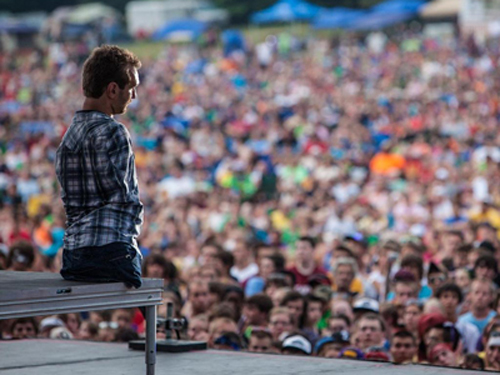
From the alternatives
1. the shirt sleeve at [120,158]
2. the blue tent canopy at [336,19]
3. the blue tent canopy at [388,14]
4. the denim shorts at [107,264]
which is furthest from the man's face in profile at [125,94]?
the blue tent canopy at [336,19]

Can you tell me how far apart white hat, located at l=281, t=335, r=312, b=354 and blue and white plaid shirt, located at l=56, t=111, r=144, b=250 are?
263 centimetres

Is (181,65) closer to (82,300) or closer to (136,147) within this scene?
(136,147)

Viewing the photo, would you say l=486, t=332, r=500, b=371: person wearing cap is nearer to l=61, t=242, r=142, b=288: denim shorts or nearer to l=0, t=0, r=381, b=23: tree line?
l=61, t=242, r=142, b=288: denim shorts

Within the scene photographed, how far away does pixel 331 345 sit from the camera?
22.5 feet

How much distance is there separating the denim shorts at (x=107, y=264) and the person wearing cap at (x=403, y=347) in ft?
9.58

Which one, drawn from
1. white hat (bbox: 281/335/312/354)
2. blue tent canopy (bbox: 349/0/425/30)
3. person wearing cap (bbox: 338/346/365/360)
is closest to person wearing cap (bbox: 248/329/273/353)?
white hat (bbox: 281/335/312/354)

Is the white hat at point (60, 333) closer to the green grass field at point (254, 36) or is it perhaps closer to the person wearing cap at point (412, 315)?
the person wearing cap at point (412, 315)

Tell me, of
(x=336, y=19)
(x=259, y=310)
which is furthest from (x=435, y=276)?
(x=336, y=19)

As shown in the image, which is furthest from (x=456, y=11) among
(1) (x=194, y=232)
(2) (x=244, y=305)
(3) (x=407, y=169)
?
(2) (x=244, y=305)

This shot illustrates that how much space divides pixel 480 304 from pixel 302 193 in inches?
340

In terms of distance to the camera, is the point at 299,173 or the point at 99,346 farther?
the point at 299,173

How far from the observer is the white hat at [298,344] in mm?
6773

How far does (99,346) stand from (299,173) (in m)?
12.1

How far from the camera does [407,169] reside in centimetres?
1739
